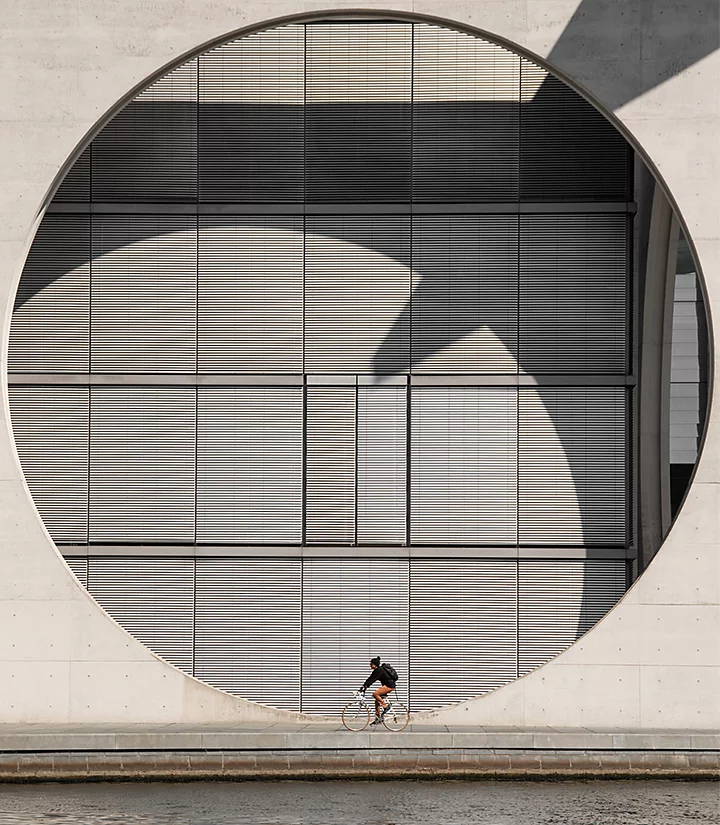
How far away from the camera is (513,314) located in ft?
87.8

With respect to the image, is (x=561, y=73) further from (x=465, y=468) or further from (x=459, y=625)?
(x=459, y=625)

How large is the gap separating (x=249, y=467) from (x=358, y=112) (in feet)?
24.0

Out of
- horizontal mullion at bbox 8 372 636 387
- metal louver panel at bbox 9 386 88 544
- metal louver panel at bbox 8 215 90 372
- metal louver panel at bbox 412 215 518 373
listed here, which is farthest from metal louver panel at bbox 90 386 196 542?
metal louver panel at bbox 412 215 518 373

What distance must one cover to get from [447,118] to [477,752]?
529 inches

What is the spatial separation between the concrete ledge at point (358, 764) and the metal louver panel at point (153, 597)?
861 centimetres

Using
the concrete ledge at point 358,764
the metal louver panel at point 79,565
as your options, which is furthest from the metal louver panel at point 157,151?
the concrete ledge at point 358,764

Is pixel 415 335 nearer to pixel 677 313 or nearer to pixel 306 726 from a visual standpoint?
pixel 677 313

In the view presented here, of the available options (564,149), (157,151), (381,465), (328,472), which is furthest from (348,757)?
(564,149)

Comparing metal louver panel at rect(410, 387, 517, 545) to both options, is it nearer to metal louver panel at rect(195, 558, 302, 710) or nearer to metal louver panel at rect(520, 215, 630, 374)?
metal louver panel at rect(520, 215, 630, 374)

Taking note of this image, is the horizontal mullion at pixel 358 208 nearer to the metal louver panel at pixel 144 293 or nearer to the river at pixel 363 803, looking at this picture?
the metal louver panel at pixel 144 293

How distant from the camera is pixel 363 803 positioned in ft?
53.0

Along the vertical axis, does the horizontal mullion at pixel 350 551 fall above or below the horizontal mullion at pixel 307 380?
below

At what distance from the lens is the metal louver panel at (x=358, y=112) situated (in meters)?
26.6

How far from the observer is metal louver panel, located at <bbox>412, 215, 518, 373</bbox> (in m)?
26.7
